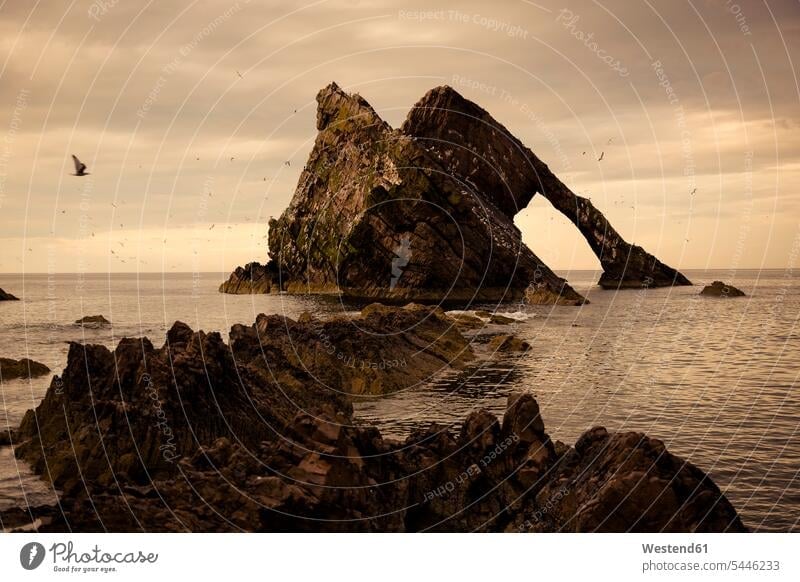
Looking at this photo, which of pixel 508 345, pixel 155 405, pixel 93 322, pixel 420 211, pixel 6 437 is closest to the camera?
pixel 155 405

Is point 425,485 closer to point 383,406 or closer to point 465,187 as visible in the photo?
point 383,406

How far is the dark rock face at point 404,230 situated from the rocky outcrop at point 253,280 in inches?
856

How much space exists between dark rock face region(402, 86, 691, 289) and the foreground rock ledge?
10716 centimetres

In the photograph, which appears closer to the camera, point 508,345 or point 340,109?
point 508,345

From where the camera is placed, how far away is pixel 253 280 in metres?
164

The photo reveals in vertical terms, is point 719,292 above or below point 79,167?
below

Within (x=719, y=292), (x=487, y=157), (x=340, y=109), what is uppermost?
(x=340, y=109)

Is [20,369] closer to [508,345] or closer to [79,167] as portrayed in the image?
[79,167]

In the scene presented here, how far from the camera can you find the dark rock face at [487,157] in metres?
138

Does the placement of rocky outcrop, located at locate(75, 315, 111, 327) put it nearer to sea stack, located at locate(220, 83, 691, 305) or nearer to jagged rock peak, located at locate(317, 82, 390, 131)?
sea stack, located at locate(220, 83, 691, 305)

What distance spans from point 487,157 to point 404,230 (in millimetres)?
27009
